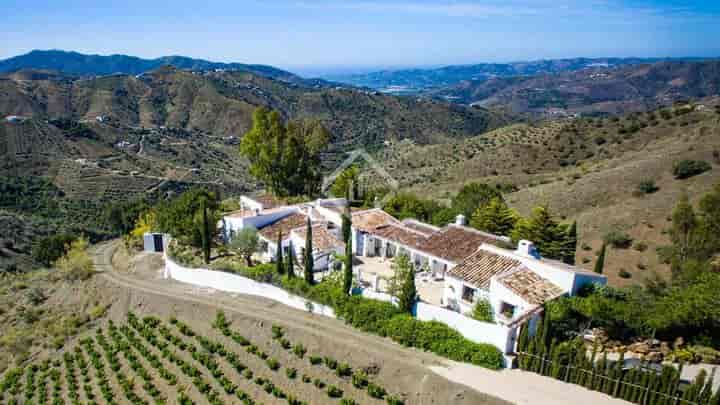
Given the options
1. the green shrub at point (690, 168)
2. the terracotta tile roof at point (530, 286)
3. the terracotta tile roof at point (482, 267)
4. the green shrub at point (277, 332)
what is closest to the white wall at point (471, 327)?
the terracotta tile roof at point (530, 286)

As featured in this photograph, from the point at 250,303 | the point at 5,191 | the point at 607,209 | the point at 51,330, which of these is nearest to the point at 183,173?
the point at 5,191

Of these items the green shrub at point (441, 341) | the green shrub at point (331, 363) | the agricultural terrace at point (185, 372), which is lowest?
the agricultural terrace at point (185, 372)

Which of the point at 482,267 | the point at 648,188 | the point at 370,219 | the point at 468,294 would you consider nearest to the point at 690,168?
the point at 648,188

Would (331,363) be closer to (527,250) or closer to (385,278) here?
(385,278)

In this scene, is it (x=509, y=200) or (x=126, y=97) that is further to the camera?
(x=126, y=97)

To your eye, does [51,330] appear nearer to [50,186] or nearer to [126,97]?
[50,186]

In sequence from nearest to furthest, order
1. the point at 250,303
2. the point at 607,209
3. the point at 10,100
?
the point at 250,303, the point at 607,209, the point at 10,100

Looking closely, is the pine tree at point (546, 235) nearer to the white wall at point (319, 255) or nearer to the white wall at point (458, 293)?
the white wall at point (458, 293)
